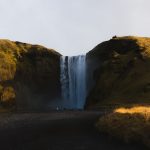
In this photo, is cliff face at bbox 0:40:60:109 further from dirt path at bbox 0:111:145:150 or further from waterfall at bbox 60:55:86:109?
dirt path at bbox 0:111:145:150

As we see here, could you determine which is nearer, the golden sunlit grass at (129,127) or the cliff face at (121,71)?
the golden sunlit grass at (129,127)

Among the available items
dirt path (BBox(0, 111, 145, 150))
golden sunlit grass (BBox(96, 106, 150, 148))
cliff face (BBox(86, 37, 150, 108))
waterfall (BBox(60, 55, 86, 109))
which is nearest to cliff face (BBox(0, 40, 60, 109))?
waterfall (BBox(60, 55, 86, 109))

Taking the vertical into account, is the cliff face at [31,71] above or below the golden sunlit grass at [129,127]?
above

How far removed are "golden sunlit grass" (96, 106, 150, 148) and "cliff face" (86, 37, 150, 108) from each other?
52.0 metres

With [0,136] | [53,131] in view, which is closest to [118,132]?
[53,131]

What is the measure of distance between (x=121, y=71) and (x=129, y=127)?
81.0 meters

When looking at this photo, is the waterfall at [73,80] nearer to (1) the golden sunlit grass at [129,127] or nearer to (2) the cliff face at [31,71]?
(2) the cliff face at [31,71]

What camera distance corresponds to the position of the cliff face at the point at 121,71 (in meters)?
112

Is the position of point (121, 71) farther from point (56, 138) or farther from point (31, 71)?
point (56, 138)

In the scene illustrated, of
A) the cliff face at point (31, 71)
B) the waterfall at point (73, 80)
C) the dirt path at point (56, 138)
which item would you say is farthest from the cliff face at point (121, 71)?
the dirt path at point (56, 138)

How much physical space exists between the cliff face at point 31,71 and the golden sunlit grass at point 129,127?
79672 mm

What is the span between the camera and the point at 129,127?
4697 centimetres

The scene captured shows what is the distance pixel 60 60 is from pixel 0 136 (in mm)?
94107

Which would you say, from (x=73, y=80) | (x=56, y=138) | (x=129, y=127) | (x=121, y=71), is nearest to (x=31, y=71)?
(x=73, y=80)
